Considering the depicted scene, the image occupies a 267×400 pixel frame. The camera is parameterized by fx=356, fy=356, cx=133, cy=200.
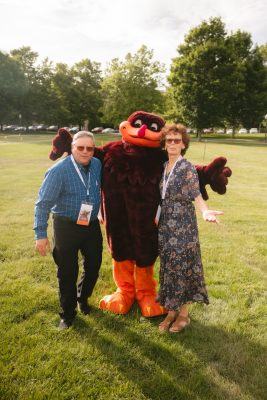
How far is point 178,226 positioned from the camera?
3430 millimetres

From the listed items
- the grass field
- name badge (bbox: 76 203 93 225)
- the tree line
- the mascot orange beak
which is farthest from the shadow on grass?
the tree line

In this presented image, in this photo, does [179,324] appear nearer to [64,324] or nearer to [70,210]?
[64,324]

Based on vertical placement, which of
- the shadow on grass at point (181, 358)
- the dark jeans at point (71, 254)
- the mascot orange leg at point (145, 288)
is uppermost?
the dark jeans at point (71, 254)

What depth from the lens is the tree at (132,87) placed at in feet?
149

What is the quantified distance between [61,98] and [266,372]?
183ft

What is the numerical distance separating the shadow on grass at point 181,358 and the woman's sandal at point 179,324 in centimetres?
6

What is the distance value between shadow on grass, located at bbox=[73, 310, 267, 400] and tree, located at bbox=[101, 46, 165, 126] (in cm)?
4365

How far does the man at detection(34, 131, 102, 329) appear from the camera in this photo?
3.44m

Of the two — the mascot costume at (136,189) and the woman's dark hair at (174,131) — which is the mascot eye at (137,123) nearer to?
the mascot costume at (136,189)

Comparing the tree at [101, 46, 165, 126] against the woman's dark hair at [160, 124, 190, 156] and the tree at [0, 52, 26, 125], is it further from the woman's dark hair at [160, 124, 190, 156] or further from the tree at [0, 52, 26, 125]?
the woman's dark hair at [160, 124, 190, 156]

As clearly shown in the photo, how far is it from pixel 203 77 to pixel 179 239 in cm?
3761

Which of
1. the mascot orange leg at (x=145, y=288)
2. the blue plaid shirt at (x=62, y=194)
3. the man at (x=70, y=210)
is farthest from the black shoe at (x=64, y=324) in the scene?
the blue plaid shirt at (x=62, y=194)

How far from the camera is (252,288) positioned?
15.4 feet

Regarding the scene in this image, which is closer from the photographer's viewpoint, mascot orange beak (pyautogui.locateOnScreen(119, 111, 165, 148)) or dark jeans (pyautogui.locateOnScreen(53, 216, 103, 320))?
dark jeans (pyautogui.locateOnScreen(53, 216, 103, 320))
